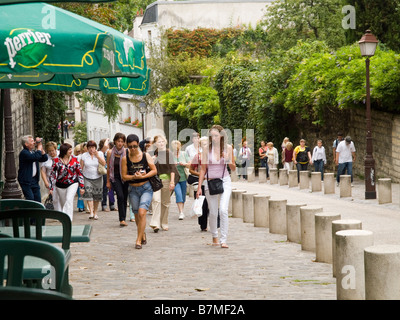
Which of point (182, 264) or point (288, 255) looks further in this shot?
point (288, 255)

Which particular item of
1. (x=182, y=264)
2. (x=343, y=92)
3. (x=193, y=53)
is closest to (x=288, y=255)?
(x=182, y=264)

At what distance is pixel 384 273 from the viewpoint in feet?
20.5

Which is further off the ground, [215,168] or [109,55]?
[109,55]

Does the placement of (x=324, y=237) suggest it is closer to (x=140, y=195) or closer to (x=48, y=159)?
(x=140, y=195)

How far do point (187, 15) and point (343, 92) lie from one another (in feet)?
108

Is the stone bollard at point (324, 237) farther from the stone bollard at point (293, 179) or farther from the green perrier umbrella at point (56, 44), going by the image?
the stone bollard at point (293, 179)

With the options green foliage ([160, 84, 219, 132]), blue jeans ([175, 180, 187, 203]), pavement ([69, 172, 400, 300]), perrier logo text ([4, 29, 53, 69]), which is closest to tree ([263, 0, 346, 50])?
green foliage ([160, 84, 219, 132])

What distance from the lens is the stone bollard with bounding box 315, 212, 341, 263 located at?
30.8 ft

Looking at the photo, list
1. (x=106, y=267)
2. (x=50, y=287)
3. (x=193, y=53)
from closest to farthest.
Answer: (x=50, y=287)
(x=106, y=267)
(x=193, y=53)

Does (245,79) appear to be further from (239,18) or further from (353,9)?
(239,18)

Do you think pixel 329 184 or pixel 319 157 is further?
pixel 319 157

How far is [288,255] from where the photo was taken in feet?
33.3

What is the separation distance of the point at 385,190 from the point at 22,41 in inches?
515

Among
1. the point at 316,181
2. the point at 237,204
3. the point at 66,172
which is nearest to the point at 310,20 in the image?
the point at 316,181
